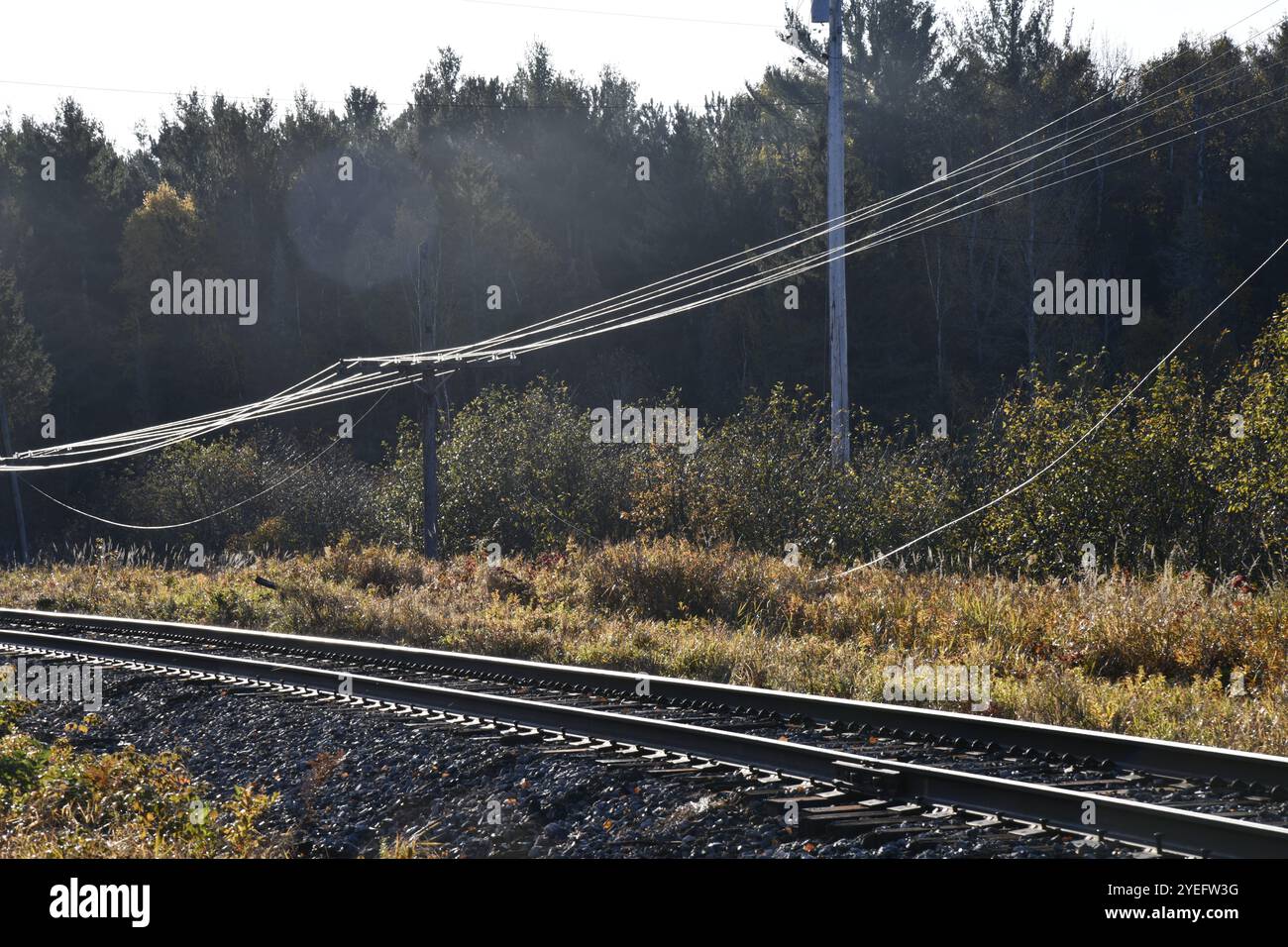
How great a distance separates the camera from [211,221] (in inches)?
2382

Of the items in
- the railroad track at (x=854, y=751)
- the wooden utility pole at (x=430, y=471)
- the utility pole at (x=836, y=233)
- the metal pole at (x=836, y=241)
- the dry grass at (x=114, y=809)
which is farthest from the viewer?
the wooden utility pole at (x=430, y=471)

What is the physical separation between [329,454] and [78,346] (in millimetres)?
28638

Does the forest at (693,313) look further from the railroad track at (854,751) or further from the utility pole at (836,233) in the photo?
the railroad track at (854,751)

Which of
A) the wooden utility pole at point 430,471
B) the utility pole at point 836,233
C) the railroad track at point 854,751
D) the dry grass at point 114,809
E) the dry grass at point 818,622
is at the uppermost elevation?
the utility pole at point 836,233

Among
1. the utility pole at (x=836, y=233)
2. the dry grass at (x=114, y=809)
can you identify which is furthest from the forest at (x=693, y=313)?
the dry grass at (x=114, y=809)

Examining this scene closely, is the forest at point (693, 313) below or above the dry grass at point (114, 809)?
above

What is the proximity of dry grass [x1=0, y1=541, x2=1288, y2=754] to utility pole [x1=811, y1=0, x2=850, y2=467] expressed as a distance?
14.3 feet

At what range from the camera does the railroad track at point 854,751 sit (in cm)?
623

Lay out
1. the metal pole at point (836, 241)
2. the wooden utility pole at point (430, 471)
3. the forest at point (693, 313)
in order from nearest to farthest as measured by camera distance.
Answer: the forest at point (693, 313), the metal pole at point (836, 241), the wooden utility pole at point (430, 471)

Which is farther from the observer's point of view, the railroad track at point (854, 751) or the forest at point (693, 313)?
the forest at point (693, 313)

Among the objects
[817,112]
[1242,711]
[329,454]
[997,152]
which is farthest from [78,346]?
[1242,711]

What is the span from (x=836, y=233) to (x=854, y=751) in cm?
1431

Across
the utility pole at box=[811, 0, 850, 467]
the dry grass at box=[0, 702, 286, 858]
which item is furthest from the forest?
the dry grass at box=[0, 702, 286, 858]
